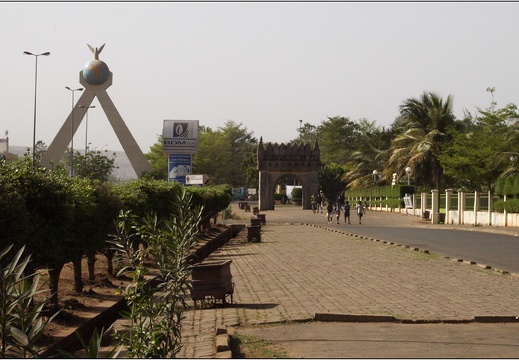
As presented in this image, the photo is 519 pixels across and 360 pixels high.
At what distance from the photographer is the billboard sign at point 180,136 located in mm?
42625

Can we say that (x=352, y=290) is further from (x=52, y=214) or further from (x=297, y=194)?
(x=297, y=194)

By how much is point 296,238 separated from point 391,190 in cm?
3431

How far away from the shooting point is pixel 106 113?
9044 cm

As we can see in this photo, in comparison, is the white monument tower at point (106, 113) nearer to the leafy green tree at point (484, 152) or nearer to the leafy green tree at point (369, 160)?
the leafy green tree at point (369, 160)

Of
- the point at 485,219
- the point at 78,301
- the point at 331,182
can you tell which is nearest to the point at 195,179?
the point at 485,219

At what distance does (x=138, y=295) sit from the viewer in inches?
284

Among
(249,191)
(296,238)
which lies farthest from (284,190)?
(296,238)

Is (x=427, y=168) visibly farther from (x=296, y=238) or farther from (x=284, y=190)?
(x=284, y=190)

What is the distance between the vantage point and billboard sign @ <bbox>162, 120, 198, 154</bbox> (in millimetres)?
42625

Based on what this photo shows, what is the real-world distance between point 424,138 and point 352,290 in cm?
5325

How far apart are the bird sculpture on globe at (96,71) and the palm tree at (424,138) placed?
100 ft

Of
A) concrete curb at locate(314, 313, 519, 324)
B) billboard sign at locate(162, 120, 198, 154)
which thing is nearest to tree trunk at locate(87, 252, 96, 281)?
concrete curb at locate(314, 313, 519, 324)

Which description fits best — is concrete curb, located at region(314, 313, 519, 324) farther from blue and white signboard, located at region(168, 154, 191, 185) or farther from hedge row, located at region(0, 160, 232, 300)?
blue and white signboard, located at region(168, 154, 191, 185)

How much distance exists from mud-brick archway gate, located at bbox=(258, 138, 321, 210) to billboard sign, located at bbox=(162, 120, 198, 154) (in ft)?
121
